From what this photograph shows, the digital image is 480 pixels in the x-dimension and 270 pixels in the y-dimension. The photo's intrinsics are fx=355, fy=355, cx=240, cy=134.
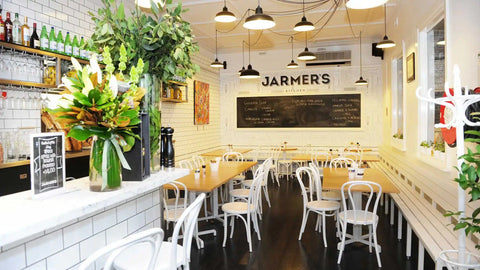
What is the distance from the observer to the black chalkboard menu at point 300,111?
9.73m

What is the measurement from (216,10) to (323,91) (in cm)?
444

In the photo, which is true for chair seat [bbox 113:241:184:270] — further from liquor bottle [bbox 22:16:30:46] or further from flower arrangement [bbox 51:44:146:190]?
liquor bottle [bbox 22:16:30:46]

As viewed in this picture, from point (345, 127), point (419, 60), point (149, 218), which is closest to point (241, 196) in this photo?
point (149, 218)

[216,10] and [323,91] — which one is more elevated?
[216,10]

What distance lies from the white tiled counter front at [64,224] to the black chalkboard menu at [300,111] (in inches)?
324

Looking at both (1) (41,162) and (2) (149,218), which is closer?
(1) (41,162)

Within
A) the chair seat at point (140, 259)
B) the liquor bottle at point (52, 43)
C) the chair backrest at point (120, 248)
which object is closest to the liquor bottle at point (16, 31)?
the liquor bottle at point (52, 43)

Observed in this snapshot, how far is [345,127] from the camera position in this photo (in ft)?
32.0

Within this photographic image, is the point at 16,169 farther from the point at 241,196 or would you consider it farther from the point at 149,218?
the point at 241,196

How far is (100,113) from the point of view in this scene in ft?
5.01

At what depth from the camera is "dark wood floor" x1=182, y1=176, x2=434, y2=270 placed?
3.75 m

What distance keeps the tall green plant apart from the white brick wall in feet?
2.72

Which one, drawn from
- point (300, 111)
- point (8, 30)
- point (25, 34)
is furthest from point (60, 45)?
point (300, 111)

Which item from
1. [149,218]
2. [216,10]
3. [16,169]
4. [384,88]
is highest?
[216,10]
